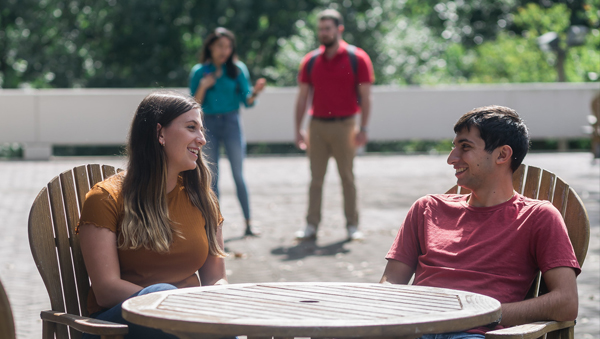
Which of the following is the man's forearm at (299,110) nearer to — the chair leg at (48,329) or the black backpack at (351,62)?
the black backpack at (351,62)

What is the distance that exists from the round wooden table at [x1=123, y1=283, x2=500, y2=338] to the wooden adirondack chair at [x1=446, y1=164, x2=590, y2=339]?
0.21 m

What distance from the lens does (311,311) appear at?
240 centimetres

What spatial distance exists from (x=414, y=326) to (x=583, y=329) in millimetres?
2943

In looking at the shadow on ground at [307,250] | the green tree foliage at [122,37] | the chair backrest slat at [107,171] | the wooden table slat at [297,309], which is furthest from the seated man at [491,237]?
the green tree foliage at [122,37]

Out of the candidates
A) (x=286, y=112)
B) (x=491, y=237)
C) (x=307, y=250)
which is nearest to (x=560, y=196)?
(x=491, y=237)

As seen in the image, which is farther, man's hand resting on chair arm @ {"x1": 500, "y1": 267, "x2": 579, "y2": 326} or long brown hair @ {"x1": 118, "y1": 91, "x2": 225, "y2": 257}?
long brown hair @ {"x1": 118, "y1": 91, "x2": 225, "y2": 257}

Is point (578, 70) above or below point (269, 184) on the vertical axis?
above

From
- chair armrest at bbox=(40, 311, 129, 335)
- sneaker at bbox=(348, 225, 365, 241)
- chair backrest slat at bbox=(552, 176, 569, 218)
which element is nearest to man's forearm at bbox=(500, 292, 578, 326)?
chair backrest slat at bbox=(552, 176, 569, 218)

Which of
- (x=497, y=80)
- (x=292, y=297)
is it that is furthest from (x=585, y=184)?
(x=497, y=80)

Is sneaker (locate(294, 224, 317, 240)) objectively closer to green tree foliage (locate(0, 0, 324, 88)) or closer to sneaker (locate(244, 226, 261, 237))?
sneaker (locate(244, 226, 261, 237))

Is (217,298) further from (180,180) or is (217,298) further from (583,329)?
(583,329)

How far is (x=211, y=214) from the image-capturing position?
3.36 metres

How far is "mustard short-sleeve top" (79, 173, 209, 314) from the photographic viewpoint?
10.0 feet

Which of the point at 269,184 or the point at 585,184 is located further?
the point at 269,184
